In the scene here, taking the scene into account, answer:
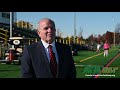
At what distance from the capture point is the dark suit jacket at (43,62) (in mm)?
2730

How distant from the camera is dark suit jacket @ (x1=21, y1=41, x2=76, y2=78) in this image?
273 centimetres

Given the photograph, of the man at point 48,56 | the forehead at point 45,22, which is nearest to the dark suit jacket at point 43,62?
the man at point 48,56

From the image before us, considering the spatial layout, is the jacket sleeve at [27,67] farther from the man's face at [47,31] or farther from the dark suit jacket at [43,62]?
the man's face at [47,31]

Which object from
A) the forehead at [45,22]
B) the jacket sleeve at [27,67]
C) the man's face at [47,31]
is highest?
the forehead at [45,22]

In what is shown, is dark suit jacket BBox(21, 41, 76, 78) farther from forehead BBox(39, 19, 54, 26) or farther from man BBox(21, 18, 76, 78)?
forehead BBox(39, 19, 54, 26)

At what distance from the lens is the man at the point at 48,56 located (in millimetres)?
2775

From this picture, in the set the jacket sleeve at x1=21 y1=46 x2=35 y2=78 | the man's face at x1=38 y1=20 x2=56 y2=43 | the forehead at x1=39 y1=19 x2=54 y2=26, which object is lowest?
the jacket sleeve at x1=21 y1=46 x2=35 y2=78

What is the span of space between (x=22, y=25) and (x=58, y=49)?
980 mm

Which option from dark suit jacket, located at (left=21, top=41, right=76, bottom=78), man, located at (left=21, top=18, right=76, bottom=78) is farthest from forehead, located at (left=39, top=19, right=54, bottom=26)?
dark suit jacket, located at (left=21, top=41, right=76, bottom=78)

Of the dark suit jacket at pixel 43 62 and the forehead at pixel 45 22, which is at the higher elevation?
the forehead at pixel 45 22

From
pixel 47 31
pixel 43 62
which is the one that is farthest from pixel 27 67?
pixel 47 31
